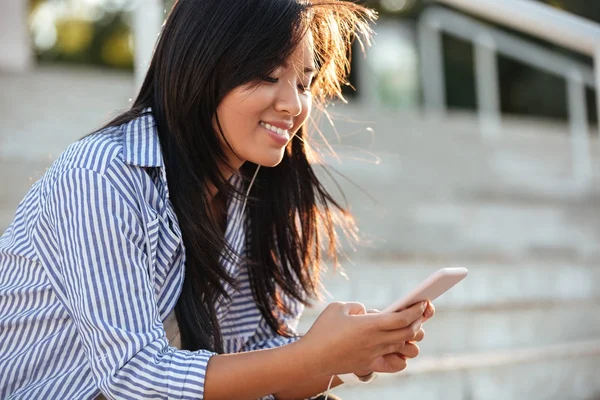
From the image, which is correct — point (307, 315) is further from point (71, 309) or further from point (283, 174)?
point (71, 309)

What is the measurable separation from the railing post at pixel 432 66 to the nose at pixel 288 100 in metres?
5.21

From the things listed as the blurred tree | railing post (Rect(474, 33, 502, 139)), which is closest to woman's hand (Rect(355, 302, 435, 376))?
railing post (Rect(474, 33, 502, 139))

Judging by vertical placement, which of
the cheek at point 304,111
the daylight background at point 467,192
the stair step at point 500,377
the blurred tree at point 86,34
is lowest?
the stair step at point 500,377

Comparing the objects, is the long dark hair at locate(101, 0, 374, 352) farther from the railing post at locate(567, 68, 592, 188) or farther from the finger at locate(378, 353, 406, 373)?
the railing post at locate(567, 68, 592, 188)

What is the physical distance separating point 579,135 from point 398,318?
15.1 ft

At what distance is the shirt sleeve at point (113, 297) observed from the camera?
146 cm

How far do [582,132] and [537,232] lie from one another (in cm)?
171

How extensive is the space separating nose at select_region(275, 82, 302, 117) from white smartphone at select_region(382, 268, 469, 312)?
1.46 feet

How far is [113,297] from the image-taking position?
1.47m

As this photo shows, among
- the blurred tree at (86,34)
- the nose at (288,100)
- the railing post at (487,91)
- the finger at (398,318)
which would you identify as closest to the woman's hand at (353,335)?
the finger at (398,318)

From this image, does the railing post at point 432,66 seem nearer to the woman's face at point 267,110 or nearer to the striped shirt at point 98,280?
the woman's face at point 267,110

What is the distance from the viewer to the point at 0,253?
1.69m

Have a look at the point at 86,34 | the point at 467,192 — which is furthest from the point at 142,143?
the point at 86,34

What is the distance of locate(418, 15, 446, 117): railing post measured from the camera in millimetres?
6934
